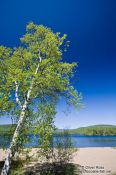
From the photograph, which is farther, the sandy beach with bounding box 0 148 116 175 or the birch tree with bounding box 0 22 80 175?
the sandy beach with bounding box 0 148 116 175

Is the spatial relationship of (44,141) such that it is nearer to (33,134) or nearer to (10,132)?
(33,134)

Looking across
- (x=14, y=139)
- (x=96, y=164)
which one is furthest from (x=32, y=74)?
(x=96, y=164)

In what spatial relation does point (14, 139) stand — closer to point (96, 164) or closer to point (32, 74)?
point (32, 74)

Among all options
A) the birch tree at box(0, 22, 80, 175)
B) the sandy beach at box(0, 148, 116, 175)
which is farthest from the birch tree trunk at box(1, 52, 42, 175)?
the sandy beach at box(0, 148, 116, 175)

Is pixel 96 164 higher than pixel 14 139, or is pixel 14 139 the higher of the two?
pixel 14 139

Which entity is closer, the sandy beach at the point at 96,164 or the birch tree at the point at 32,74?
the birch tree at the point at 32,74

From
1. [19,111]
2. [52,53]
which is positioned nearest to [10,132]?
[19,111]

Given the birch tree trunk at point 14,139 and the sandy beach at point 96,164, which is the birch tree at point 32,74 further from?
the sandy beach at point 96,164

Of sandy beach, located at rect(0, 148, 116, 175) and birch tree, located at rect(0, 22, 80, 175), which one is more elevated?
birch tree, located at rect(0, 22, 80, 175)

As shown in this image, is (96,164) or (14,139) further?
(96,164)

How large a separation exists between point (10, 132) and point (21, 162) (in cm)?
1368

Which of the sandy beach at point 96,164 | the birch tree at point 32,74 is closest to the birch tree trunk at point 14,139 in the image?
the birch tree at point 32,74

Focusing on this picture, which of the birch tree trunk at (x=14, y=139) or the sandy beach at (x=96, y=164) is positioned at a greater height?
the birch tree trunk at (x=14, y=139)

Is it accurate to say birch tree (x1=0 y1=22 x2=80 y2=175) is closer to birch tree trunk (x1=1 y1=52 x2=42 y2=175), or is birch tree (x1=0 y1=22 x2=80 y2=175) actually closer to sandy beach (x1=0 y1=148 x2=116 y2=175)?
birch tree trunk (x1=1 y1=52 x2=42 y2=175)
